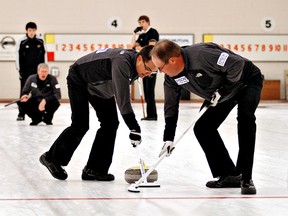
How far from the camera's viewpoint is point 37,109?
10.4 metres

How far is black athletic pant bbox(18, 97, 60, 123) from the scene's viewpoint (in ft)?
34.0

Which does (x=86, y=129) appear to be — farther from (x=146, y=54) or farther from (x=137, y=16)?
(x=137, y=16)

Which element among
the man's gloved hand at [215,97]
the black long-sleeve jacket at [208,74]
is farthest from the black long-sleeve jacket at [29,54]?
the man's gloved hand at [215,97]

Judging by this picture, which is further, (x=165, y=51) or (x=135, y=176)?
(x=135, y=176)

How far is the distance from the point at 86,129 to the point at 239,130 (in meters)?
1.22

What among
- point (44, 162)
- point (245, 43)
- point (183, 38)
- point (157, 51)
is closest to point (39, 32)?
point (183, 38)

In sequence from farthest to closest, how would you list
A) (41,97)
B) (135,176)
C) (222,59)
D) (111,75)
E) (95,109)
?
(41,97)
(95,109)
(135,176)
(111,75)
(222,59)

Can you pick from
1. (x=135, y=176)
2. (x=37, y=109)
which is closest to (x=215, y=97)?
(x=135, y=176)

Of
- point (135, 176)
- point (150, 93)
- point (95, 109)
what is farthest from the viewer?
point (150, 93)

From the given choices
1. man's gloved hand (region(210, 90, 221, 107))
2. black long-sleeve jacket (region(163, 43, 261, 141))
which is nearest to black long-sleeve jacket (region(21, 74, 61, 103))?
black long-sleeve jacket (region(163, 43, 261, 141))

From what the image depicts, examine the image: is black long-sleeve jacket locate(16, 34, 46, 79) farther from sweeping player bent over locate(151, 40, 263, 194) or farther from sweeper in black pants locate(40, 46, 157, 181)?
sweeping player bent over locate(151, 40, 263, 194)

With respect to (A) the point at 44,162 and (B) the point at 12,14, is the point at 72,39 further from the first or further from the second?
(A) the point at 44,162

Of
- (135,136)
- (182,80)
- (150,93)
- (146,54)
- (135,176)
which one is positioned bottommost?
(150,93)

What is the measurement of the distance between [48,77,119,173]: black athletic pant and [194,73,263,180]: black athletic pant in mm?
693
